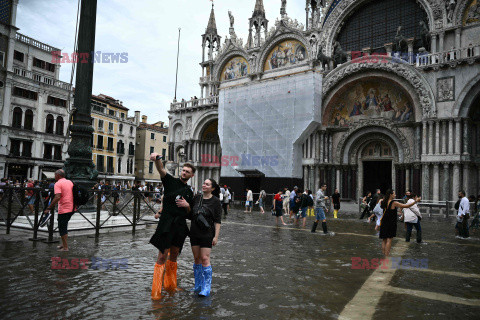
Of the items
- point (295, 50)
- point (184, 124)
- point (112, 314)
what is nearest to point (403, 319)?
point (112, 314)

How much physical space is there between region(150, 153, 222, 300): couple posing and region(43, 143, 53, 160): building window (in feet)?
124

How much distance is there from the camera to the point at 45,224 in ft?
30.8

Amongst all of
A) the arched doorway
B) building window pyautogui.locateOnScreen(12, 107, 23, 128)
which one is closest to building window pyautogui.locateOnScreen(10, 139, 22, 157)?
building window pyautogui.locateOnScreen(12, 107, 23, 128)

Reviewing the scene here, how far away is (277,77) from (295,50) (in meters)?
3.07

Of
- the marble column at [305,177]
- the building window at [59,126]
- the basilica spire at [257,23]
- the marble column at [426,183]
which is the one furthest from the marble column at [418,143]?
the building window at [59,126]

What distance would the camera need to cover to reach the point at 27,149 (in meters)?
35.3

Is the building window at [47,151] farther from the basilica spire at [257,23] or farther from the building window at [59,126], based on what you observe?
the basilica spire at [257,23]

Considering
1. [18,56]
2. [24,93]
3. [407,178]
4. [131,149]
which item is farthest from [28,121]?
[407,178]

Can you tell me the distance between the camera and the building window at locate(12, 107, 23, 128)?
112ft

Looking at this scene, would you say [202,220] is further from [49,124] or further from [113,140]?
[113,140]

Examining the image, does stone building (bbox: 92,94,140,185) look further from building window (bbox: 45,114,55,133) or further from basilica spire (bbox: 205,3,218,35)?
basilica spire (bbox: 205,3,218,35)

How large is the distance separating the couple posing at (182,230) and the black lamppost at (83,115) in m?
5.80

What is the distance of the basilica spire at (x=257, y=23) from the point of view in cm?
3022

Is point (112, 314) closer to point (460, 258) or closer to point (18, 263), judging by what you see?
point (18, 263)
